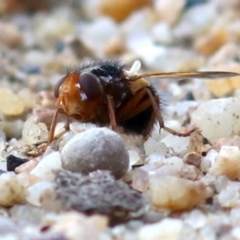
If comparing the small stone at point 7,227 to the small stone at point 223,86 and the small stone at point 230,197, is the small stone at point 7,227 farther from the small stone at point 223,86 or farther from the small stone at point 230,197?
the small stone at point 223,86

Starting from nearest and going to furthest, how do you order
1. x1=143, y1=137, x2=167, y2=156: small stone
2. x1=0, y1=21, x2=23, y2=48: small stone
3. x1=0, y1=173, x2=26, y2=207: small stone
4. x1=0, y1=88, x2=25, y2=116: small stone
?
x1=0, y1=173, x2=26, y2=207: small stone, x1=143, y1=137, x2=167, y2=156: small stone, x1=0, y1=88, x2=25, y2=116: small stone, x1=0, y1=21, x2=23, y2=48: small stone

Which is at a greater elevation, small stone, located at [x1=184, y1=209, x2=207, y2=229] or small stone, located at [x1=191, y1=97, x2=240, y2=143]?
small stone, located at [x1=184, y1=209, x2=207, y2=229]

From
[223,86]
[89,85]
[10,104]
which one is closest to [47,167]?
[89,85]

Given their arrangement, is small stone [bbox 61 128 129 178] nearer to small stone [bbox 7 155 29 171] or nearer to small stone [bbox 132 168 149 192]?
small stone [bbox 132 168 149 192]

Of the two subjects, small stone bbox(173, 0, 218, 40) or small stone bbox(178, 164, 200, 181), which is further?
small stone bbox(173, 0, 218, 40)

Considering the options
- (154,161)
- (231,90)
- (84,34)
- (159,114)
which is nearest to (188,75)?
(159,114)

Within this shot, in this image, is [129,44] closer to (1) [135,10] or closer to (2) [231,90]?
(1) [135,10]

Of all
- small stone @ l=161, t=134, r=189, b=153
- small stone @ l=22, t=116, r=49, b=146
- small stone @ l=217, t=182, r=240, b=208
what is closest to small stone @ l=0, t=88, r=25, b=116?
small stone @ l=22, t=116, r=49, b=146

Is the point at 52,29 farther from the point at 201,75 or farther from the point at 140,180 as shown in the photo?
the point at 140,180
